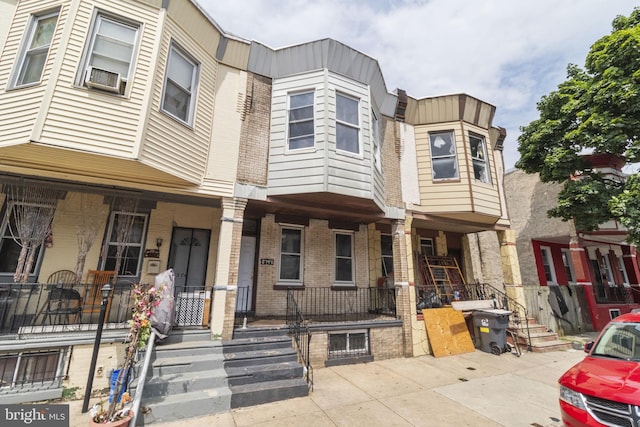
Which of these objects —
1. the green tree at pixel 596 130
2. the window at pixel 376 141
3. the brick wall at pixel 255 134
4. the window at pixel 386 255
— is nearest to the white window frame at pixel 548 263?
the green tree at pixel 596 130

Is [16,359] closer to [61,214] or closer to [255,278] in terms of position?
[61,214]

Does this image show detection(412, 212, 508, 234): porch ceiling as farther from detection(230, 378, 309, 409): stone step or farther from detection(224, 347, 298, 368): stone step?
detection(230, 378, 309, 409): stone step

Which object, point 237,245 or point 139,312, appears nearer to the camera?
point 139,312

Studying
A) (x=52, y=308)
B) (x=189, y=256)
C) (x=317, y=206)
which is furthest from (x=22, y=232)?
(x=317, y=206)

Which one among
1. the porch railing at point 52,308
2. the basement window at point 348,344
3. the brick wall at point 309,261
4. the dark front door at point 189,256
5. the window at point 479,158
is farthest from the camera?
the window at point 479,158

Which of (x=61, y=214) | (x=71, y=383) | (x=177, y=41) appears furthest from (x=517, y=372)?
(x=61, y=214)

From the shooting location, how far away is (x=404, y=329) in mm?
7988

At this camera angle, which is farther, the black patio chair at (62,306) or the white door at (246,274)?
the white door at (246,274)

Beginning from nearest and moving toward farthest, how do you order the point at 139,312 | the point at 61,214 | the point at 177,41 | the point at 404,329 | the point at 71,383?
the point at 139,312 → the point at 71,383 → the point at 177,41 → the point at 61,214 → the point at 404,329

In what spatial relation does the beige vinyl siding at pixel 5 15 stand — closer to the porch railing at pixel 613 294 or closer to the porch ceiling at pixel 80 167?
the porch ceiling at pixel 80 167

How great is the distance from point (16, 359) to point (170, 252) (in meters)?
3.43

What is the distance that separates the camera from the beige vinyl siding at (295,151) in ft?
22.7

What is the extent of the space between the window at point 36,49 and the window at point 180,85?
217 cm

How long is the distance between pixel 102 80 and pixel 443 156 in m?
9.42
